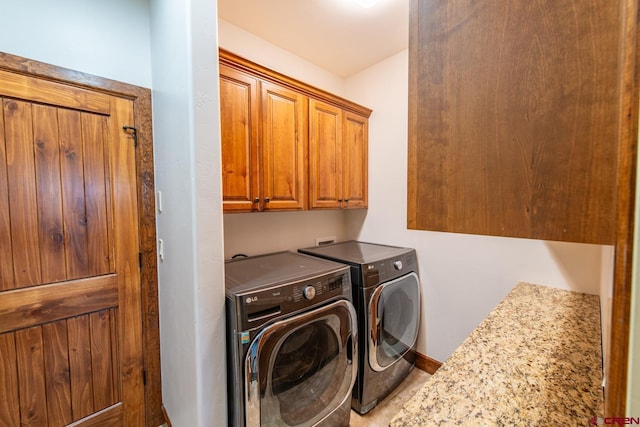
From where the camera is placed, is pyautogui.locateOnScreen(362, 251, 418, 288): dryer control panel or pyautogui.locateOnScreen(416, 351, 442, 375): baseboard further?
pyautogui.locateOnScreen(416, 351, 442, 375): baseboard

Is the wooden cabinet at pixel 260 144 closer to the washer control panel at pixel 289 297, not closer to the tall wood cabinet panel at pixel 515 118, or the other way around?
the washer control panel at pixel 289 297

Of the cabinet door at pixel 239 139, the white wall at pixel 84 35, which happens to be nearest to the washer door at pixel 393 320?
the cabinet door at pixel 239 139

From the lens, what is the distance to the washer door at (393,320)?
1.65 meters

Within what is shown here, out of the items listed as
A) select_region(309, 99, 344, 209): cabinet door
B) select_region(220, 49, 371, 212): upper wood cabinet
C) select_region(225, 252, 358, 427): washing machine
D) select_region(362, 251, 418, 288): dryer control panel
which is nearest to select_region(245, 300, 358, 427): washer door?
select_region(225, 252, 358, 427): washing machine

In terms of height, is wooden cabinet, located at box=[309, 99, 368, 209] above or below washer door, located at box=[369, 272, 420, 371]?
above

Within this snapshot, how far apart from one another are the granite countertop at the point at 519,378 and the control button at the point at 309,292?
0.66m

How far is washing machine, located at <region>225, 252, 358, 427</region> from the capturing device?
3.53 ft

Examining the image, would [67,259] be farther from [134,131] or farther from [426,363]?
[426,363]

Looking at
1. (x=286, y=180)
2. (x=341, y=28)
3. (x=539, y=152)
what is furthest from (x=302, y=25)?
(x=539, y=152)

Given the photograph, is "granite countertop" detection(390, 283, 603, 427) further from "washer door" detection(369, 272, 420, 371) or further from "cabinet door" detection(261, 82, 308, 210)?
"cabinet door" detection(261, 82, 308, 210)

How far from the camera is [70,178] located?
1.31m

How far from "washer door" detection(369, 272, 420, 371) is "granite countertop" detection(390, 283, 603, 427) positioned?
0.68 metres

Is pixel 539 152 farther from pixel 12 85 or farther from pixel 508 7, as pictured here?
pixel 12 85

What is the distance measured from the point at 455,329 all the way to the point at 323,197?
1.49 m
